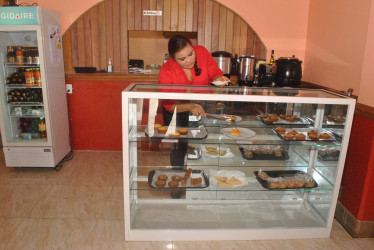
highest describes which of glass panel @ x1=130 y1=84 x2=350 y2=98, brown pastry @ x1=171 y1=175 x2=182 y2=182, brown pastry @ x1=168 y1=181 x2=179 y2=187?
glass panel @ x1=130 y1=84 x2=350 y2=98

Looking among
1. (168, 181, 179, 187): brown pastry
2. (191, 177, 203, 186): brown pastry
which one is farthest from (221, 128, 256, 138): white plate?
(168, 181, 179, 187): brown pastry

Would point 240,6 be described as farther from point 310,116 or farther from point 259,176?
point 259,176

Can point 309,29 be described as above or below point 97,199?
above

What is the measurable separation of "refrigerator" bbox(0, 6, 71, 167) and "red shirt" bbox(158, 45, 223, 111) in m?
1.70

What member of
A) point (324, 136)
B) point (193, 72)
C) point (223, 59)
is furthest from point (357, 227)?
point (223, 59)

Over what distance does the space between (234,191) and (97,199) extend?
1484 mm

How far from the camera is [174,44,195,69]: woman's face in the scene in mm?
2531

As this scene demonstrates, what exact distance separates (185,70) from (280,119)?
38.4 inches

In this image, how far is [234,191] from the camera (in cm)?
258

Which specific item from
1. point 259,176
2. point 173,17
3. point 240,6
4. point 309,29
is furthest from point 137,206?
point 309,29

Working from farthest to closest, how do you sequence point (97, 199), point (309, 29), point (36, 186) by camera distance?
point (309, 29) → point (36, 186) → point (97, 199)

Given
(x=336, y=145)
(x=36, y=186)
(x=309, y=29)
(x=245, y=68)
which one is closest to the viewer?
(x=336, y=145)

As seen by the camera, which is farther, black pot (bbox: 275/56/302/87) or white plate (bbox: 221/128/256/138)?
black pot (bbox: 275/56/302/87)

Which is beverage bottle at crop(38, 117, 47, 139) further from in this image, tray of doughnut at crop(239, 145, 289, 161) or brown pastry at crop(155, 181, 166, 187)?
tray of doughnut at crop(239, 145, 289, 161)
